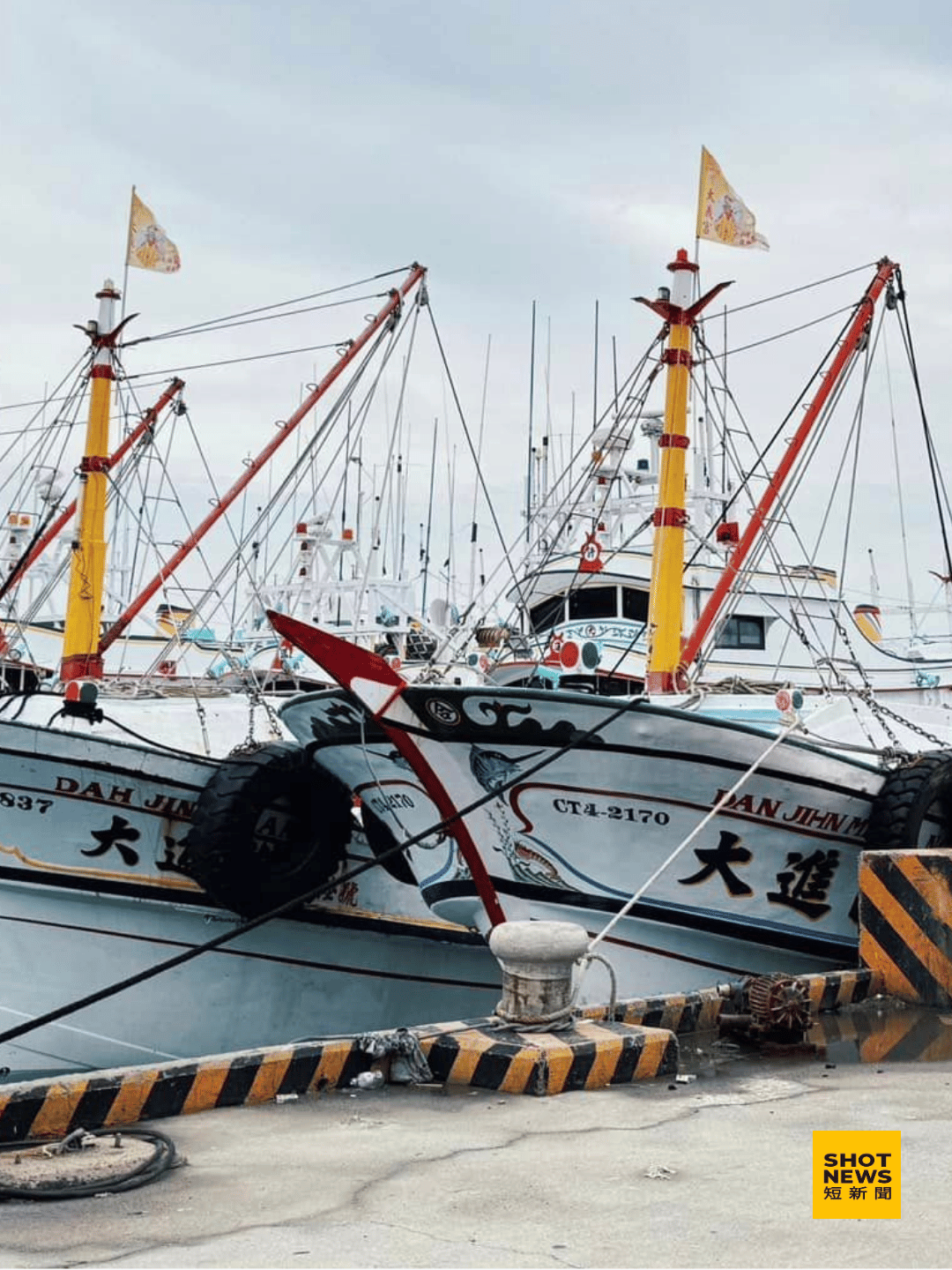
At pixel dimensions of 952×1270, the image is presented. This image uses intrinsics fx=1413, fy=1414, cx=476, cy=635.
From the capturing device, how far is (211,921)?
1287 cm

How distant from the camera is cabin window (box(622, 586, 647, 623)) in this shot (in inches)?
758

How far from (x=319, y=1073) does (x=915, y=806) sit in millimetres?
5527

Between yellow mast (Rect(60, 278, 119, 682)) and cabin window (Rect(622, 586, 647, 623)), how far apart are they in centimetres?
766

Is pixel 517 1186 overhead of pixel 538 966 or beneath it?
beneath

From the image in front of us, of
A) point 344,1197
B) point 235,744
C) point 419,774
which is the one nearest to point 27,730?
point 235,744

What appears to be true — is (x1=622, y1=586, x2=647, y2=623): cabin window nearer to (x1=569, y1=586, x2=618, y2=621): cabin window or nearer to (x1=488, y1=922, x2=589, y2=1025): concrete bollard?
(x1=569, y1=586, x2=618, y2=621): cabin window

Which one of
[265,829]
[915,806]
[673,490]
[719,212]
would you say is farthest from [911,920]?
[719,212]

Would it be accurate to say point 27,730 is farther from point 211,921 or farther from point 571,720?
point 571,720

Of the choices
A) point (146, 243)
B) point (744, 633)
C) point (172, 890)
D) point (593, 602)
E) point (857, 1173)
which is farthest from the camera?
point (744, 633)

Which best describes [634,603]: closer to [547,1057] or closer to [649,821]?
[649,821]

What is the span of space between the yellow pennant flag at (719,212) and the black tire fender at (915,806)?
227 inches

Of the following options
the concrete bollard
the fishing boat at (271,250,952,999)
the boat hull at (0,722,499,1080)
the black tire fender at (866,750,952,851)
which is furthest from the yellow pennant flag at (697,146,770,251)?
the concrete bollard

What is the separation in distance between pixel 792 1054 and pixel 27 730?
296 inches

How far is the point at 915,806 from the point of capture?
10188mm
